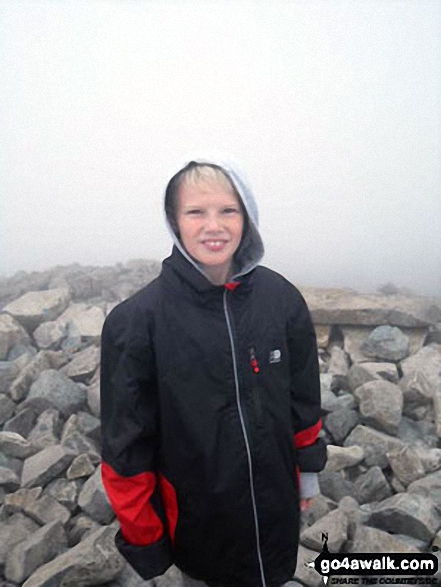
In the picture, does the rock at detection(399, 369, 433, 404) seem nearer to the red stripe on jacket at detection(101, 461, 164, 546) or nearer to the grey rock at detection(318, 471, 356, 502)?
the grey rock at detection(318, 471, 356, 502)

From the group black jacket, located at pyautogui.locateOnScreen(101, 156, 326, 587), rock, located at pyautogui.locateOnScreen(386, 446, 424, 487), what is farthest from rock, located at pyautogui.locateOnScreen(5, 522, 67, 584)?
rock, located at pyautogui.locateOnScreen(386, 446, 424, 487)

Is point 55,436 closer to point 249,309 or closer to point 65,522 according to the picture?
point 65,522

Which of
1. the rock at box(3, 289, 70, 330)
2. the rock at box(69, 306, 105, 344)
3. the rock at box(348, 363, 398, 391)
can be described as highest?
the rock at box(3, 289, 70, 330)

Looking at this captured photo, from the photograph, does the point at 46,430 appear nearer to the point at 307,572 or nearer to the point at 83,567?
the point at 83,567

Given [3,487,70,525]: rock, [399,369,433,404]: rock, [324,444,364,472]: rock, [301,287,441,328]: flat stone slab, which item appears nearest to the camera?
[3,487,70,525]: rock

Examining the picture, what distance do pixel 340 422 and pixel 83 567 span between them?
6.74 ft

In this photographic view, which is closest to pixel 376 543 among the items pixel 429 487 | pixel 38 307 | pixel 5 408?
pixel 429 487

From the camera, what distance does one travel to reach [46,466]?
9.39ft

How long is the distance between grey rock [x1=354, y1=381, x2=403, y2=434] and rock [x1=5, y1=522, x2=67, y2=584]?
2.29m

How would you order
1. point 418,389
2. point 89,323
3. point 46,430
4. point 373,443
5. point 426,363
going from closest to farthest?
point 373,443 < point 46,430 < point 418,389 < point 426,363 < point 89,323

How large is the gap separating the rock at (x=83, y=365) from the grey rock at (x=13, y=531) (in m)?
1.46

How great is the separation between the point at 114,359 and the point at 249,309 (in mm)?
519

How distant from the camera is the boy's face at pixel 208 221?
1.52 metres

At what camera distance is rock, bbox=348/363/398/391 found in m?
3.70
